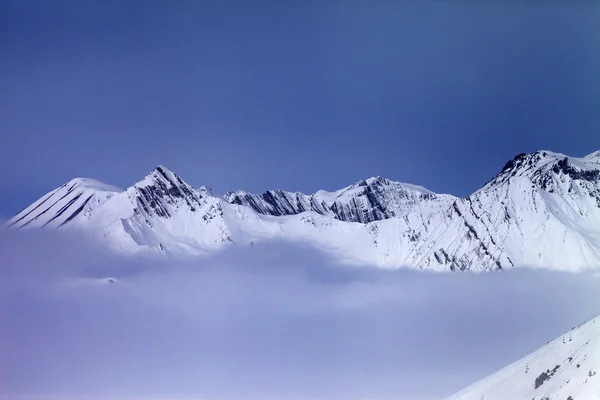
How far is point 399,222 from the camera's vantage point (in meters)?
137

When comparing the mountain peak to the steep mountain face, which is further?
the steep mountain face

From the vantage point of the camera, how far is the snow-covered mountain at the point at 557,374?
75.1 ft

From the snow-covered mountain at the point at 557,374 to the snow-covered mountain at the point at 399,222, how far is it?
268ft

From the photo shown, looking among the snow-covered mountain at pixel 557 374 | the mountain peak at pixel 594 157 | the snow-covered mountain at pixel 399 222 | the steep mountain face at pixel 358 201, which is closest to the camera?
the snow-covered mountain at pixel 557 374

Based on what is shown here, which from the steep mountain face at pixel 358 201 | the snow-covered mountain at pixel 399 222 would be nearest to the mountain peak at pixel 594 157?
the snow-covered mountain at pixel 399 222

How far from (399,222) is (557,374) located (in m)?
112

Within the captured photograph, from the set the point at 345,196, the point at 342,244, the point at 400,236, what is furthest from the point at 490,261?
the point at 345,196

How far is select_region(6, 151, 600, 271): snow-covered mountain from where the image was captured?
116 metres

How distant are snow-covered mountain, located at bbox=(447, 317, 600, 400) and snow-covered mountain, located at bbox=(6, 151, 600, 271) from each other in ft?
268

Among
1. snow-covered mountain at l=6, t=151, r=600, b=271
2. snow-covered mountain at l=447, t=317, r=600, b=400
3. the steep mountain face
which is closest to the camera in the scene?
snow-covered mountain at l=447, t=317, r=600, b=400

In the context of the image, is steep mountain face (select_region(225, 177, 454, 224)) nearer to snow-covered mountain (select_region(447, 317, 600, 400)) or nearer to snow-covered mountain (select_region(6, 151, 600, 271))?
snow-covered mountain (select_region(6, 151, 600, 271))

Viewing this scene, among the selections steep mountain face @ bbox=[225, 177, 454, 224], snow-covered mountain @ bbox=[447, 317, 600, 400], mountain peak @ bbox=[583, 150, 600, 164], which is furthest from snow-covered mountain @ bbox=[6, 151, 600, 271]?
snow-covered mountain @ bbox=[447, 317, 600, 400]

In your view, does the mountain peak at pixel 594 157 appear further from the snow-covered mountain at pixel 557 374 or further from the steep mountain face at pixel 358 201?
the snow-covered mountain at pixel 557 374

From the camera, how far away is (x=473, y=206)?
124125mm
